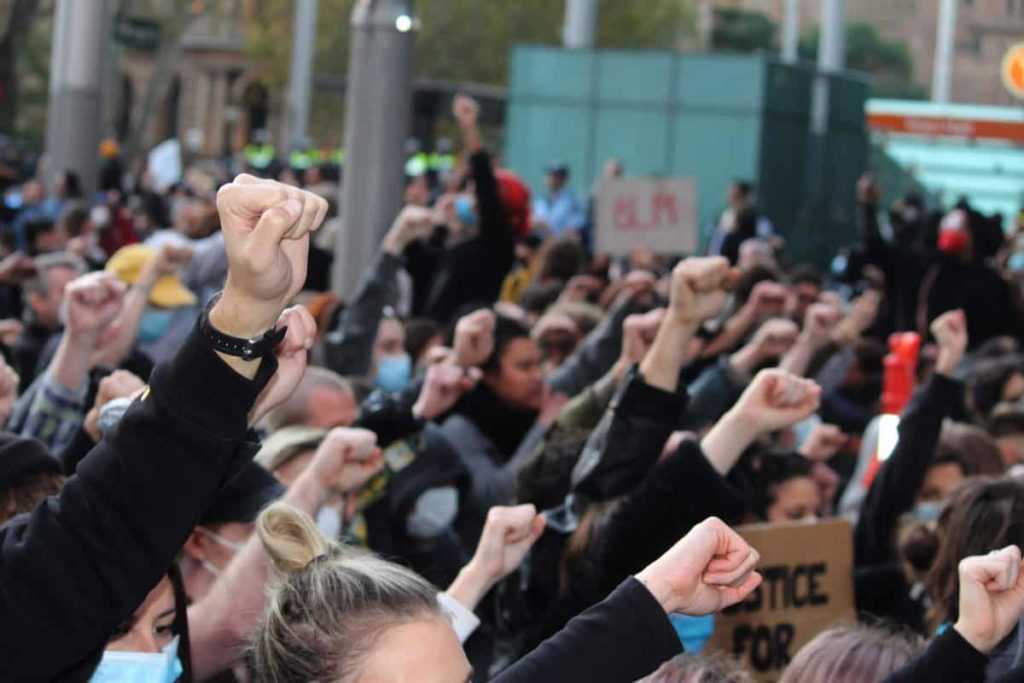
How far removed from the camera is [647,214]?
565 inches

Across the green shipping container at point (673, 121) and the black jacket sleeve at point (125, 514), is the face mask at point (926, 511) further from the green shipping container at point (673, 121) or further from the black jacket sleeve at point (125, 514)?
the green shipping container at point (673, 121)

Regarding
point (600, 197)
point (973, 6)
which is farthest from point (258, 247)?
point (973, 6)

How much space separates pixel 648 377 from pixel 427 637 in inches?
93.5

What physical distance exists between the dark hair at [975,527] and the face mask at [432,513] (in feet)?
5.17

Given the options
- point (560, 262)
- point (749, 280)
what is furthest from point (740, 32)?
point (749, 280)

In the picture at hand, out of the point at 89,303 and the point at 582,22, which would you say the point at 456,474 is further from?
the point at 582,22

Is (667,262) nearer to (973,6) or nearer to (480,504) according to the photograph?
(480,504)

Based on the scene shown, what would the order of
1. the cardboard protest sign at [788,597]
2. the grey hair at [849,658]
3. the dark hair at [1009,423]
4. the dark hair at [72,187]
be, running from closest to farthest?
1. the grey hair at [849,658]
2. the cardboard protest sign at [788,597]
3. the dark hair at [1009,423]
4. the dark hair at [72,187]

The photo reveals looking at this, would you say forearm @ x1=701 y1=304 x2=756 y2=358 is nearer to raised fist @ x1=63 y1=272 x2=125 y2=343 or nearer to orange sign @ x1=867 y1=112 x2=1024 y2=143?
raised fist @ x1=63 y1=272 x2=125 y2=343

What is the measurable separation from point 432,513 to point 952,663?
2907 mm

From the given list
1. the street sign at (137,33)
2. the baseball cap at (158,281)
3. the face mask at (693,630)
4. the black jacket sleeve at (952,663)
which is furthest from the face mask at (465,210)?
the black jacket sleeve at (952,663)

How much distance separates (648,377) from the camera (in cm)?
545

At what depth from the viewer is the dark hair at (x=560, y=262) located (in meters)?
13.2

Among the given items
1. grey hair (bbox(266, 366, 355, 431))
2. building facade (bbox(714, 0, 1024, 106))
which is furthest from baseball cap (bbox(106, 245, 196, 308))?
building facade (bbox(714, 0, 1024, 106))
